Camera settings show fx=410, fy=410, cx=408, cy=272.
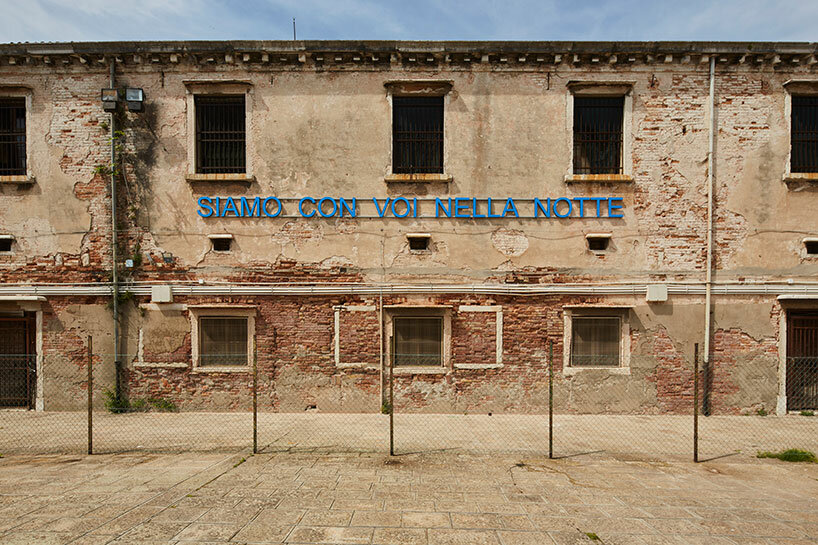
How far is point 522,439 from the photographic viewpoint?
25.3 feet

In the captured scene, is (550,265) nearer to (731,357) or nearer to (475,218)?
(475,218)

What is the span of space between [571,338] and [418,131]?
6.08 meters

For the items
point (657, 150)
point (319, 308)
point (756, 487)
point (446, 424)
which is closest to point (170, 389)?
point (319, 308)

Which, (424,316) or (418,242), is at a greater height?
(418,242)

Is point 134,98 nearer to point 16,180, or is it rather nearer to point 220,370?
point 16,180

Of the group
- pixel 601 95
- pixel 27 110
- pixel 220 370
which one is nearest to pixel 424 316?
pixel 220 370

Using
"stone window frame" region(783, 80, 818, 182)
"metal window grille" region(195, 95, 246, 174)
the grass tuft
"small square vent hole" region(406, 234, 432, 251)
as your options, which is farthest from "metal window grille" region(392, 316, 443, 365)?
"stone window frame" region(783, 80, 818, 182)

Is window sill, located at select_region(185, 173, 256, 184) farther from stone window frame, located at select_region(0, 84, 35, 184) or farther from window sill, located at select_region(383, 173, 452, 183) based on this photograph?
stone window frame, located at select_region(0, 84, 35, 184)

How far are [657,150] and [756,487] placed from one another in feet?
23.1

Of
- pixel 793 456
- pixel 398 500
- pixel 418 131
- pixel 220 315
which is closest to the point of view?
pixel 398 500

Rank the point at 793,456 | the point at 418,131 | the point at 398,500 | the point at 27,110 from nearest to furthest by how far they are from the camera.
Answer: the point at 398,500 → the point at 793,456 → the point at 27,110 → the point at 418,131

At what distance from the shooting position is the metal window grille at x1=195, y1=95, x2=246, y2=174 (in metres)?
9.77

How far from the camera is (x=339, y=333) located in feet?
31.3

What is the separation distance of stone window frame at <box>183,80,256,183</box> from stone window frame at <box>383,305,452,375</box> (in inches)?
180
